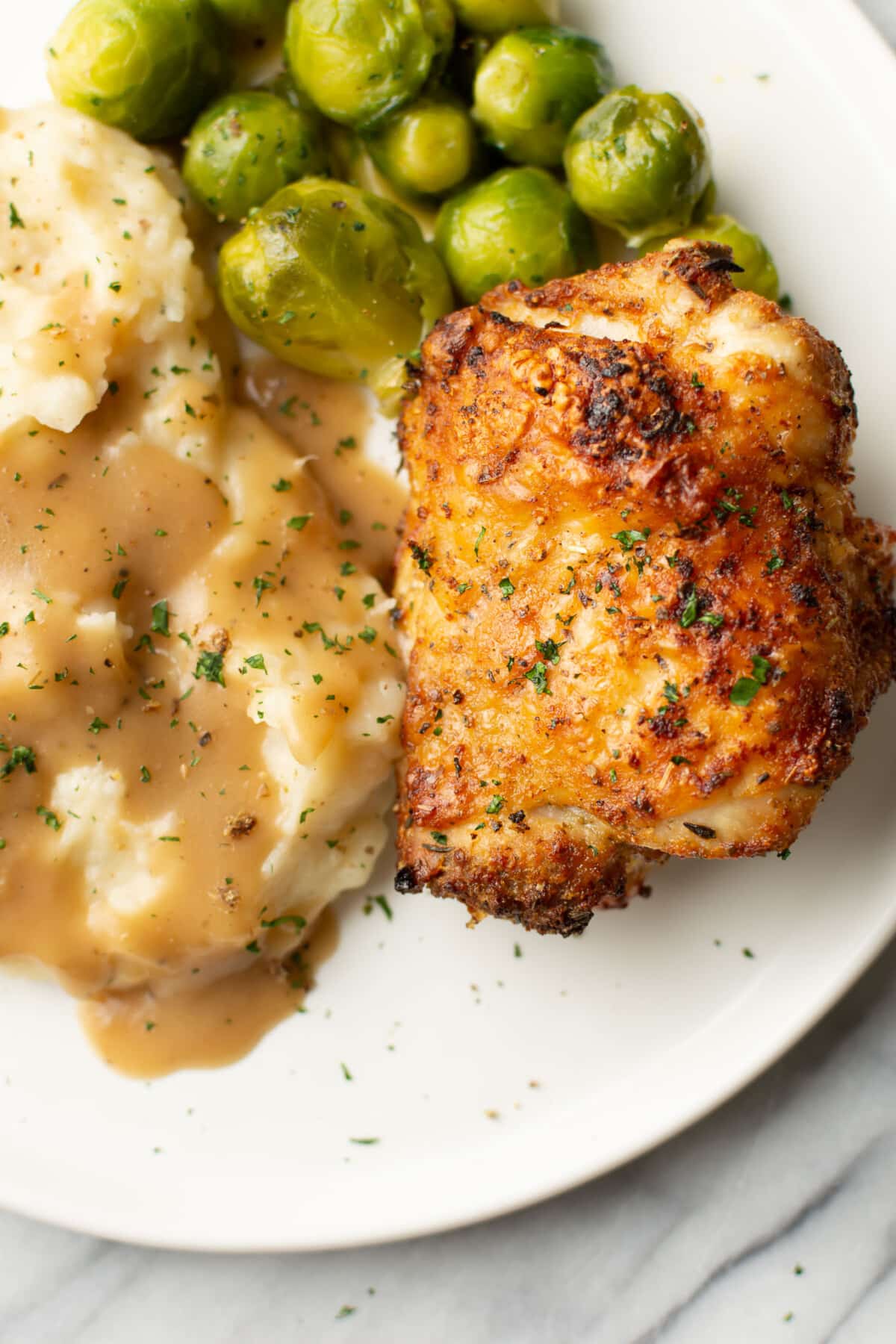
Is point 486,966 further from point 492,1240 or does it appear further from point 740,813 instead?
point 740,813

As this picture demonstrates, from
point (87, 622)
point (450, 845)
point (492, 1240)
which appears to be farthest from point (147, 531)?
point (492, 1240)

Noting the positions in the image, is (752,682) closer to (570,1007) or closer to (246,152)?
(570,1007)

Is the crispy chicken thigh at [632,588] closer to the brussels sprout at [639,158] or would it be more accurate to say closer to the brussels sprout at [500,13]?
the brussels sprout at [639,158]

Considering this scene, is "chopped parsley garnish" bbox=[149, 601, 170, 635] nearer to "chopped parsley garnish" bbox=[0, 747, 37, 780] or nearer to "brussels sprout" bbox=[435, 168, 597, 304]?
"chopped parsley garnish" bbox=[0, 747, 37, 780]

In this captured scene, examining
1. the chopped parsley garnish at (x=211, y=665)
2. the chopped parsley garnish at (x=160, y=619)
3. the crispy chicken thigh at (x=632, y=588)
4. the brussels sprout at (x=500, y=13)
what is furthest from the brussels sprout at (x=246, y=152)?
the chopped parsley garnish at (x=211, y=665)

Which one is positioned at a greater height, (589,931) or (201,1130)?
(589,931)

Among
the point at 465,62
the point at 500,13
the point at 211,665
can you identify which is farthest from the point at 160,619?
the point at 500,13

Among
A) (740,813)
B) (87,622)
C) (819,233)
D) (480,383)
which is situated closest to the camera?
(740,813)
